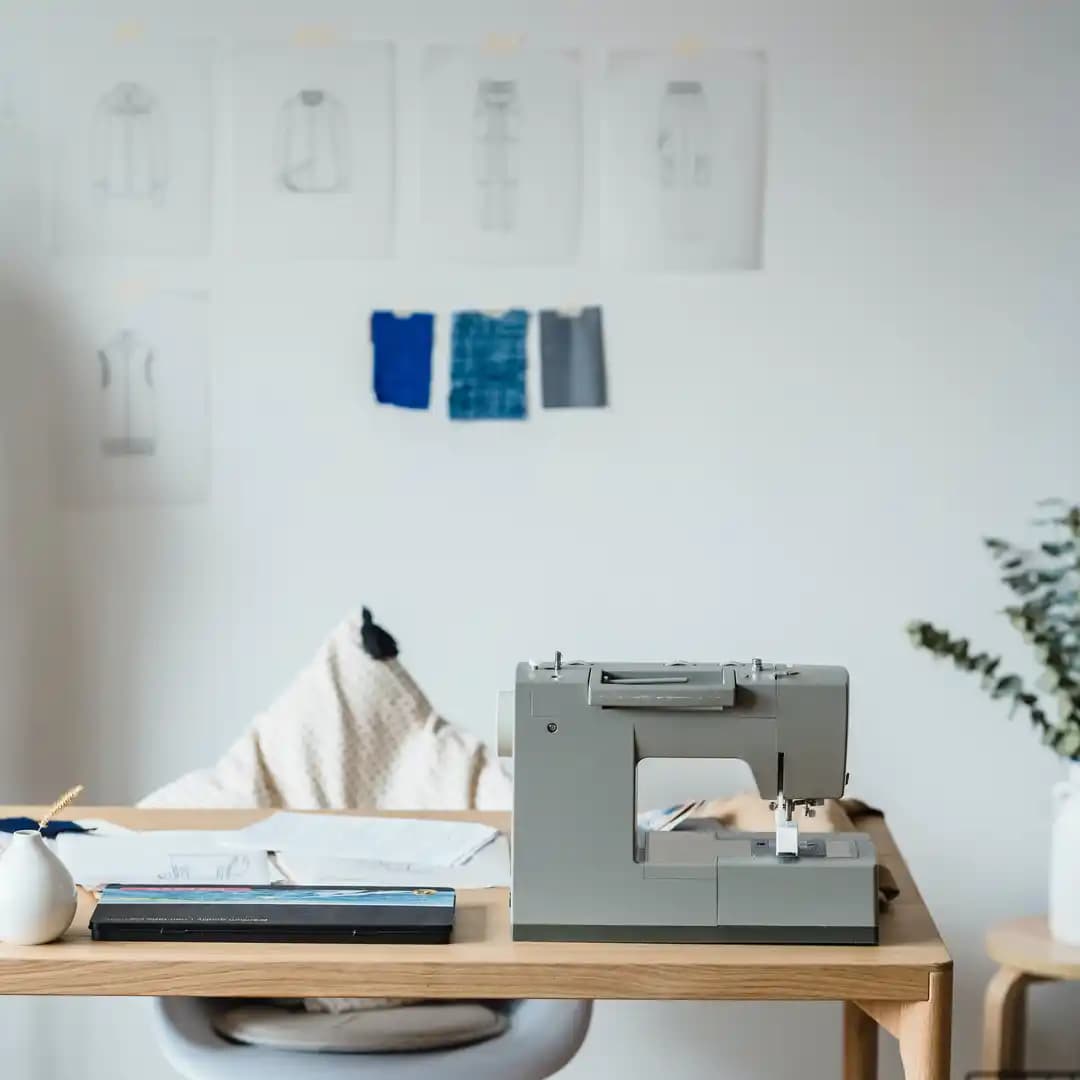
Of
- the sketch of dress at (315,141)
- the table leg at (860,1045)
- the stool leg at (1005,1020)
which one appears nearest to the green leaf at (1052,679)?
the stool leg at (1005,1020)

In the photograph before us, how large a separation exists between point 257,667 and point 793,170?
4.22ft

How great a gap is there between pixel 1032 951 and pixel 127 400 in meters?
1.75

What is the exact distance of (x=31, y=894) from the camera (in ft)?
4.73

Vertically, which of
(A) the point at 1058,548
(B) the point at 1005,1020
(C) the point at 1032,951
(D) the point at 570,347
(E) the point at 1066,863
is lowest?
(B) the point at 1005,1020

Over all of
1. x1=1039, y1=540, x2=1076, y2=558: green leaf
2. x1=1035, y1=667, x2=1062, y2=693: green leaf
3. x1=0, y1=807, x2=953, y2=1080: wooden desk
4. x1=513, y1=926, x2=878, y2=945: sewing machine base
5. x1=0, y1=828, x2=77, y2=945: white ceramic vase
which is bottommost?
x1=0, y1=807, x2=953, y2=1080: wooden desk

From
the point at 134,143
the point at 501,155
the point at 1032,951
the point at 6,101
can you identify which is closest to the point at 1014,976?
the point at 1032,951

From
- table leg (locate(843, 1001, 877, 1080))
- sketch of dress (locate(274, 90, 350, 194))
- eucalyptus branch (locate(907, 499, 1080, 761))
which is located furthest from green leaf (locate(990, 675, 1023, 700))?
sketch of dress (locate(274, 90, 350, 194))

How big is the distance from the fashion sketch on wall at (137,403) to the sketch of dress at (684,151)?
837mm

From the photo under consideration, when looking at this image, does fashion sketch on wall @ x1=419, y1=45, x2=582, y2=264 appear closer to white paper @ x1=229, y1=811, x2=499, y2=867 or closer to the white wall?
the white wall

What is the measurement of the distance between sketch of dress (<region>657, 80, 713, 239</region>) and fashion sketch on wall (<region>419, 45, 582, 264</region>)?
15 cm

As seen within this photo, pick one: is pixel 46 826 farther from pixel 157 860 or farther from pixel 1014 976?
pixel 1014 976

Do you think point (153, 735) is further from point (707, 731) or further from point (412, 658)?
point (707, 731)

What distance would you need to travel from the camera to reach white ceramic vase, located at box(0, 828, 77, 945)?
1.44 metres

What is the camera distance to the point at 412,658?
9.14 ft
